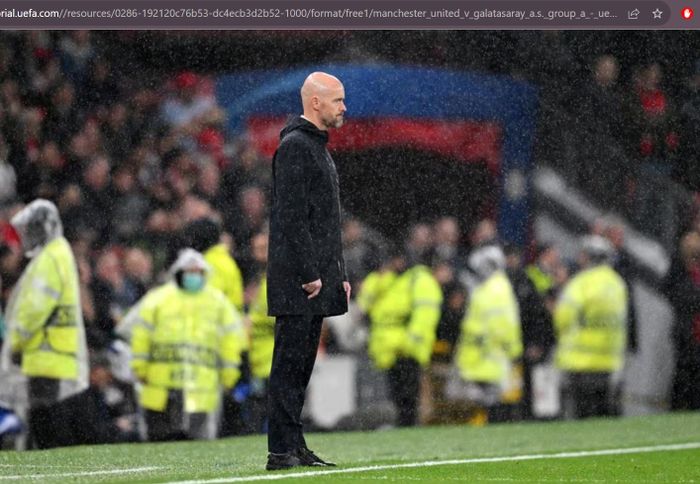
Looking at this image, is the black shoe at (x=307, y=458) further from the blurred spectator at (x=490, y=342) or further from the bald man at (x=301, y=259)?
the blurred spectator at (x=490, y=342)

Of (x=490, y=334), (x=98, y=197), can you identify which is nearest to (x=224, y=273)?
(x=98, y=197)

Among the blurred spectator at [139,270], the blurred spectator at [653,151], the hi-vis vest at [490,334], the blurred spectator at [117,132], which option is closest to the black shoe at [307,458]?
the blurred spectator at [139,270]

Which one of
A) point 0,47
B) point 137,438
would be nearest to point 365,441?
point 137,438

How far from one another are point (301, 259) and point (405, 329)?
6517mm

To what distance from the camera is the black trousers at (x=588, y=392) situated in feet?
46.8

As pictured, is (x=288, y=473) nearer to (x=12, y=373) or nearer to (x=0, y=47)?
(x=12, y=373)

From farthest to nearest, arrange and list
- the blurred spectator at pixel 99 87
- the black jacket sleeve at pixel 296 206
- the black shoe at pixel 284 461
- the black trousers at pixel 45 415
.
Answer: the blurred spectator at pixel 99 87 → the black trousers at pixel 45 415 → the black shoe at pixel 284 461 → the black jacket sleeve at pixel 296 206

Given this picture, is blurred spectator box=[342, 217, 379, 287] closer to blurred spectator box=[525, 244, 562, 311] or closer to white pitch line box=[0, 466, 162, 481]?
blurred spectator box=[525, 244, 562, 311]

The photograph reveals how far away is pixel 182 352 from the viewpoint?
11852 millimetres

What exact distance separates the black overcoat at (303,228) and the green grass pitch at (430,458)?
70 centimetres

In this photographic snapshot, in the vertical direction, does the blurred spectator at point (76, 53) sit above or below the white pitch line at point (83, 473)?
above

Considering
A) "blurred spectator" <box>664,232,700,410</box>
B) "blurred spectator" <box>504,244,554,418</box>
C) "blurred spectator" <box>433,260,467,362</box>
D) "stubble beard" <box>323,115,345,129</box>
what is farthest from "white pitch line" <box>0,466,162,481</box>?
"blurred spectator" <box>664,232,700,410</box>

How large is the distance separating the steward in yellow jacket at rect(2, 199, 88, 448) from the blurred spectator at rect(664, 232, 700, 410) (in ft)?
17.5

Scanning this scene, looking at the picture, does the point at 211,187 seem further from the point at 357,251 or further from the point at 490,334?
the point at 490,334
